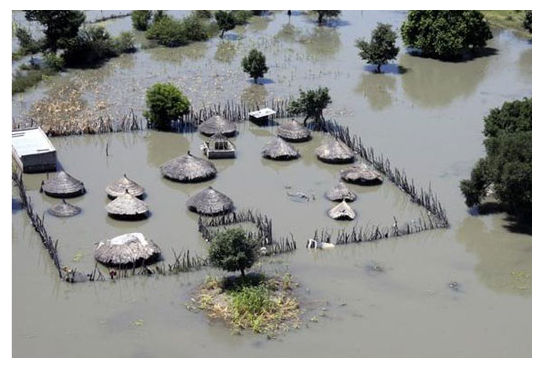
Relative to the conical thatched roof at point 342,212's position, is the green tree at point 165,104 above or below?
above

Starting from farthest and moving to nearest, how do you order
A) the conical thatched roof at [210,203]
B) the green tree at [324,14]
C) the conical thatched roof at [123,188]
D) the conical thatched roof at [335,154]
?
1. the green tree at [324,14]
2. the conical thatched roof at [335,154]
3. the conical thatched roof at [123,188]
4. the conical thatched roof at [210,203]

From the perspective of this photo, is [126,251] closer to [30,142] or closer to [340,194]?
[340,194]

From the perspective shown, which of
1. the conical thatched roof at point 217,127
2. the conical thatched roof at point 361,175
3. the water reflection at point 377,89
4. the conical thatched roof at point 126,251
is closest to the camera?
the conical thatched roof at point 126,251

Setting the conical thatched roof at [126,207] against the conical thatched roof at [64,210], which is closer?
the conical thatched roof at [126,207]

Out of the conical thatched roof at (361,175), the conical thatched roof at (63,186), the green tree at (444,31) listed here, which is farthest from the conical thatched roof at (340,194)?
the green tree at (444,31)

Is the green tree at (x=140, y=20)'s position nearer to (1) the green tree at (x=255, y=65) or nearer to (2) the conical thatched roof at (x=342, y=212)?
(1) the green tree at (x=255, y=65)

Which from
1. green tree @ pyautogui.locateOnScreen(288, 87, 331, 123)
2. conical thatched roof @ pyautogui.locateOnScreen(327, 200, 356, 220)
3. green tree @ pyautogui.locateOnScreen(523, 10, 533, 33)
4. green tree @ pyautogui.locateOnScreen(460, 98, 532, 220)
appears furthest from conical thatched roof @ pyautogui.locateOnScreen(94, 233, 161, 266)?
green tree @ pyautogui.locateOnScreen(523, 10, 533, 33)
